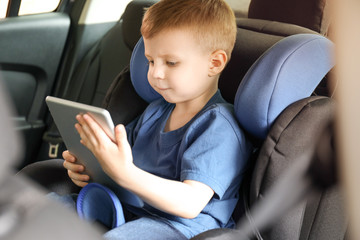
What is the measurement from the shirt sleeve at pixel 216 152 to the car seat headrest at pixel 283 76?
0.21ft

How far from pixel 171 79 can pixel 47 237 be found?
3.12 feet

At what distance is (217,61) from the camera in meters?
1.29

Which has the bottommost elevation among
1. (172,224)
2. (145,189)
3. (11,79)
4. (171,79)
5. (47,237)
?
(11,79)

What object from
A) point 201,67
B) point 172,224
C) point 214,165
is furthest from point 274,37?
point 172,224

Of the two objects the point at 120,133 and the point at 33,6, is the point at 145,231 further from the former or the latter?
the point at 33,6

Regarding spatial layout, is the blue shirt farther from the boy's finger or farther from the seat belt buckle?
the seat belt buckle

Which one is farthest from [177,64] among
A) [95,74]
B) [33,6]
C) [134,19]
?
[33,6]

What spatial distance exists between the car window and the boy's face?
44.4 inches

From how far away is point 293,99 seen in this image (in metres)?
1.18

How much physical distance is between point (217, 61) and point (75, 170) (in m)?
0.46

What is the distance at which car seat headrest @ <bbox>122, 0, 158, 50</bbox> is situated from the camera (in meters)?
1.98

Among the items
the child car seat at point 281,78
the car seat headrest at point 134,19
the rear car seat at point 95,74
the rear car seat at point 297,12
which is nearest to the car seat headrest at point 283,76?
the child car seat at point 281,78

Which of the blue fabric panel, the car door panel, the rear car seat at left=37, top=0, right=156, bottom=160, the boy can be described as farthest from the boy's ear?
the car door panel

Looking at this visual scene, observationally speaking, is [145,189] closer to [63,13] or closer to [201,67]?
[201,67]
